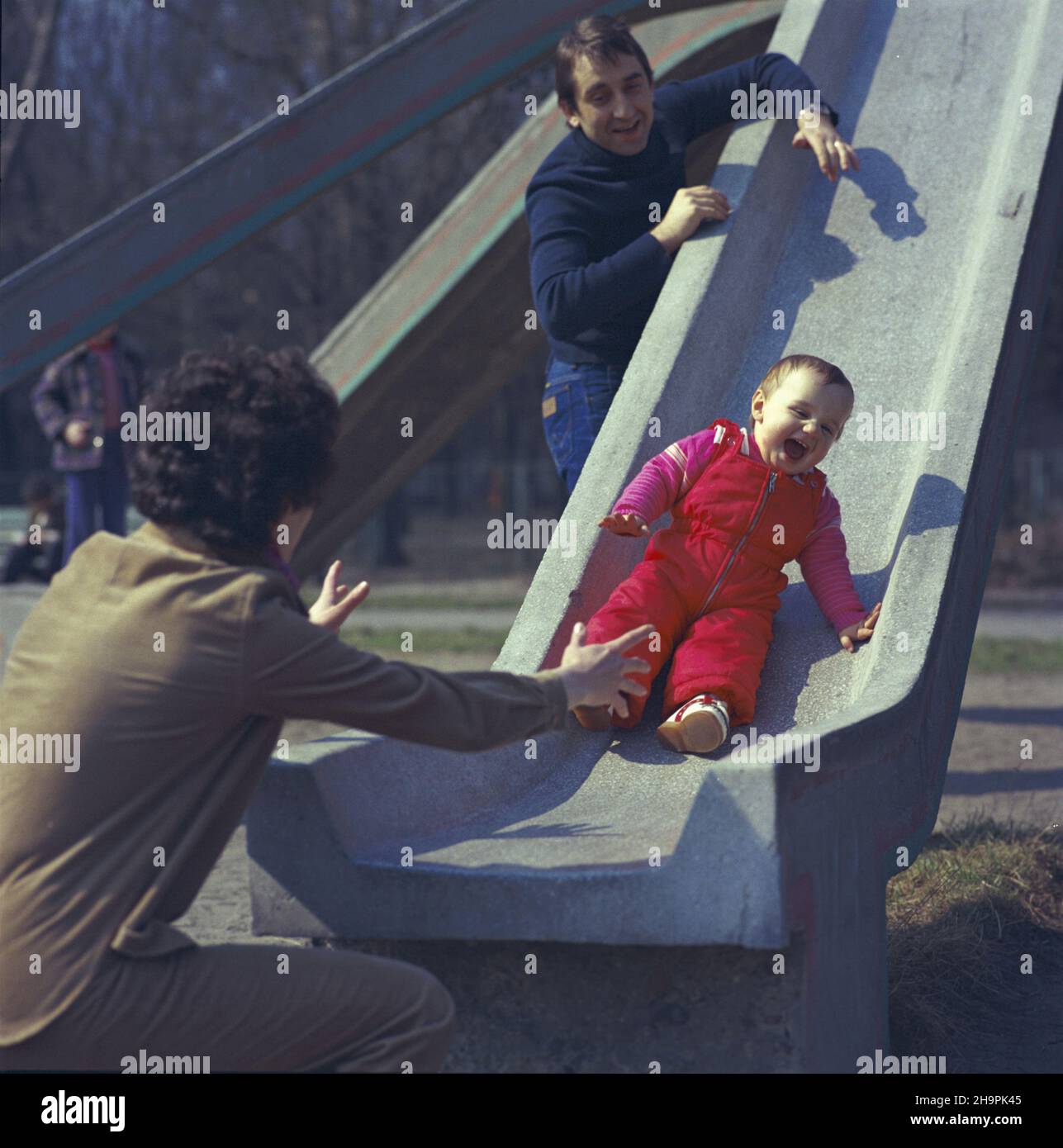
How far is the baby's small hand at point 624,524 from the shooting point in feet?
14.2

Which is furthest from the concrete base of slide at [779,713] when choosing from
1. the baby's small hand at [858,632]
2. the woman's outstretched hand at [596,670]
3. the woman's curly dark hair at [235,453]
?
the woman's curly dark hair at [235,453]

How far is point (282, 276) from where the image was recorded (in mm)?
22578

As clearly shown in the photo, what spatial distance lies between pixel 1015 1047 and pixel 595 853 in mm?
1484

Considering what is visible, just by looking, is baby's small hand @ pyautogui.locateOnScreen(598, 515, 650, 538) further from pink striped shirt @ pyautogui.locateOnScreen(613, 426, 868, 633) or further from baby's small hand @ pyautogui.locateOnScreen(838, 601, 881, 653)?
baby's small hand @ pyautogui.locateOnScreen(838, 601, 881, 653)

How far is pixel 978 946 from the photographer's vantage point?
192 inches

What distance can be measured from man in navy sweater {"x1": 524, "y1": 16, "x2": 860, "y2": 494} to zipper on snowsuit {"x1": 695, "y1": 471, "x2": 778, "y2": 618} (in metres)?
1.09

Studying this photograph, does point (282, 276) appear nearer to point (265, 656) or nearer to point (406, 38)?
point (406, 38)

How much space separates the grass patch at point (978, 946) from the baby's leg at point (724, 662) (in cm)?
92

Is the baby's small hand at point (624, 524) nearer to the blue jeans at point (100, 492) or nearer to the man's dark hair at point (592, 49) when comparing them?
the man's dark hair at point (592, 49)

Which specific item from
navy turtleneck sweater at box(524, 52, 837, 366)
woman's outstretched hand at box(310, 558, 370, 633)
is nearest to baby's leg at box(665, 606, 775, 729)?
woman's outstretched hand at box(310, 558, 370, 633)

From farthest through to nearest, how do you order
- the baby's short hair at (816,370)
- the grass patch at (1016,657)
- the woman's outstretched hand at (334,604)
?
1. the grass patch at (1016,657)
2. the baby's short hair at (816,370)
3. the woman's outstretched hand at (334,604)

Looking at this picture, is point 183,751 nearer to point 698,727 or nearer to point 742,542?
point 698,727

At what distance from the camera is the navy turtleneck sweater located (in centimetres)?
533
